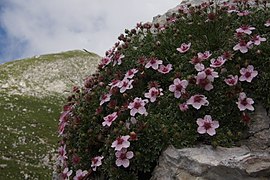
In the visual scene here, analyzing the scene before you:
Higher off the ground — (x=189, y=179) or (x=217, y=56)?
(x=217, y=56)

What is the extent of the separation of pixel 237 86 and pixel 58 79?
211ft

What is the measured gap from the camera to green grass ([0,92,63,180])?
26178mm

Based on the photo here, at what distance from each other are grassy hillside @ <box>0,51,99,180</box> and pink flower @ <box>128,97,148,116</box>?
252 centimetres

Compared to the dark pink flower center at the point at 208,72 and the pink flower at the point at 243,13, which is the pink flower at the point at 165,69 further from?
the pink flower at the point at 243,13

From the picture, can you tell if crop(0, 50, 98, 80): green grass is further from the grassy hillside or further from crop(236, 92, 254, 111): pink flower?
crop(236, 92, 254, 111): pink flower

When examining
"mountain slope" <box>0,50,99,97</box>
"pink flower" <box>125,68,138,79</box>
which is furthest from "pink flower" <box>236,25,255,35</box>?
"mountain slope" <box>0,50,99,97</box>

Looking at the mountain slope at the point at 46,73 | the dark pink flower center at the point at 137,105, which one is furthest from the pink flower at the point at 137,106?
the mountain slope at the point at 46,73

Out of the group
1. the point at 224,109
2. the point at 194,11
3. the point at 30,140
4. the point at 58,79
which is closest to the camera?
the point at 224,109

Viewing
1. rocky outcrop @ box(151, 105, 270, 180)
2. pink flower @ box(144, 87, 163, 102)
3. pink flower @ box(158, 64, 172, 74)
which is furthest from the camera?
pink flower @ box(158, 64, 172, 74)

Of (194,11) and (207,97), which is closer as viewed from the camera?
(207,97)

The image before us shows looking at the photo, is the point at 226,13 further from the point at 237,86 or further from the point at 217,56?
the point at 237,86

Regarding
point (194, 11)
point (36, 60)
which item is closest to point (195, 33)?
point (194, 11)

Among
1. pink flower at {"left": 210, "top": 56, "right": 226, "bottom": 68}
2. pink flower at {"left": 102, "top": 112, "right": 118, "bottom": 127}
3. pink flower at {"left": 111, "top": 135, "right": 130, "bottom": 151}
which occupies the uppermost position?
pink flower at {"left": 102, "top": 112, "right": 118, "bottom": 127}

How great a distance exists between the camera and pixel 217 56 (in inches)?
265
